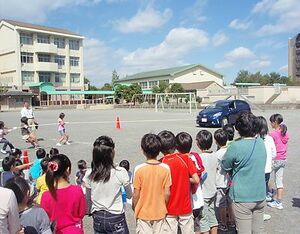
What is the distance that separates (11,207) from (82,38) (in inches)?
2998

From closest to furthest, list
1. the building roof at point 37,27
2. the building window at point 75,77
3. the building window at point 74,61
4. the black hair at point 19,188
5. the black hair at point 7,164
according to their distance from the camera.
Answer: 1. the black hair at point 19,188
2. the black hair at point 7,164
3. the building roof at point 37,27
4. the building window at point 75,77
5. the building window at point 74,61

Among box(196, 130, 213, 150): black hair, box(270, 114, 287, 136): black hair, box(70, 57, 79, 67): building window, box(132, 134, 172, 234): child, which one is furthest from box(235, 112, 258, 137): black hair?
box(70, 57, 79, 67): building window

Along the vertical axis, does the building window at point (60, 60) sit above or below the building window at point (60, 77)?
above

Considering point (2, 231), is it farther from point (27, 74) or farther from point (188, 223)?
point (27, 74)

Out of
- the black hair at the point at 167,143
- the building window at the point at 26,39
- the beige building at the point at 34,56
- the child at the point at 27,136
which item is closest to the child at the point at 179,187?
the black hair at the point at 167,143

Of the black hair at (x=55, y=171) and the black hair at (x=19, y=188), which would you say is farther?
the black hair at (x=55, y=171)

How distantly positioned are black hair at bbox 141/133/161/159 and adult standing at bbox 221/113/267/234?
756 millimetres

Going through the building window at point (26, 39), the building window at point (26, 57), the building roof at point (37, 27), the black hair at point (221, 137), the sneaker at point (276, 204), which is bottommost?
the sneaker at point (276, 204)

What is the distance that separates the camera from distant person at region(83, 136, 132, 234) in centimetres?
313

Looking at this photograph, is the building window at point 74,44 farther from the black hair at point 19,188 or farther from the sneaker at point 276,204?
the black hair at point 19,188

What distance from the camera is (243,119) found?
11.3 feet

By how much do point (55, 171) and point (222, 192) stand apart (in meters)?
2.23

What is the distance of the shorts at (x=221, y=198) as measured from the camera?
13.7 ft

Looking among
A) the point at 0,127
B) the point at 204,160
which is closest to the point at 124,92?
the point at 0,127
